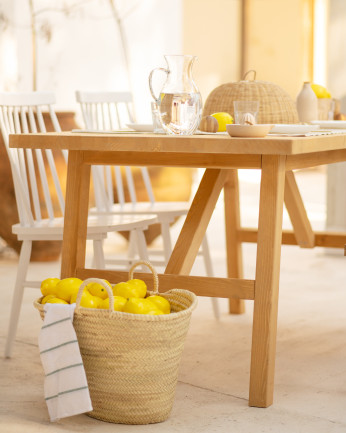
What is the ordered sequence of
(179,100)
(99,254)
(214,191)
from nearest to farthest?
(179,100)
(214,191)
(99,254)

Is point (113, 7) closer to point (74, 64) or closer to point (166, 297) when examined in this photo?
point (74, 64)

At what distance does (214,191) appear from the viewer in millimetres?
2576

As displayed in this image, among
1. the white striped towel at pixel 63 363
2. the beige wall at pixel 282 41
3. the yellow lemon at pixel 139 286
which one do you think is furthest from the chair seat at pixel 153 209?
the beige wall at pixel 282 41

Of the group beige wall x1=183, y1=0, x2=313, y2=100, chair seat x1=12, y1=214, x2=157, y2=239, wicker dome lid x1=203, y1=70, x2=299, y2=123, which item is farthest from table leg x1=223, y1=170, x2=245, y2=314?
beige wall x1=183, y1=0, x2=313, y2=100

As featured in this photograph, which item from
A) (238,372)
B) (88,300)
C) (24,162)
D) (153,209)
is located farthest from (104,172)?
(88,300)

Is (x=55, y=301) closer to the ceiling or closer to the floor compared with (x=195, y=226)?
closer to the floor

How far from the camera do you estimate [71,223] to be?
7.99 feet

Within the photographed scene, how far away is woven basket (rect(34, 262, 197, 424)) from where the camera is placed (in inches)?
77.9

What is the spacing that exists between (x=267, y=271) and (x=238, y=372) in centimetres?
50

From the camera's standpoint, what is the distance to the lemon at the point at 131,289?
213 centimetres

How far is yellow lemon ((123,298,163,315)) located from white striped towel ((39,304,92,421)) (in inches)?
5.2

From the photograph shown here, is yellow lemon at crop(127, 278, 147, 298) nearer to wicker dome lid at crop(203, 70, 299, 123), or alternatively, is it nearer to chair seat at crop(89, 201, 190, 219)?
wicker dome lid at crop(203, 70, 299, 123)

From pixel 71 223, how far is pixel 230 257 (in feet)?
3.12

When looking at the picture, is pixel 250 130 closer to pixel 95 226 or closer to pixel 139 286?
pixel 139 286
